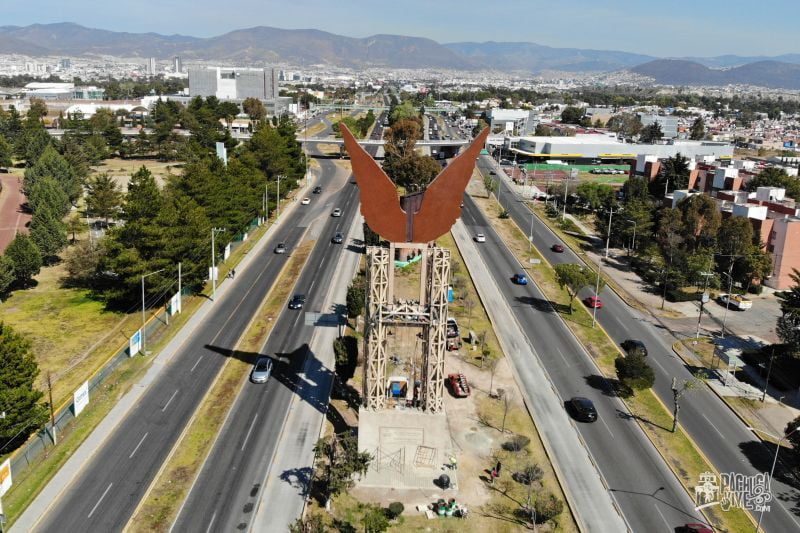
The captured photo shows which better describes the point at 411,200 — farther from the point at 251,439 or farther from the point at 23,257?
the point at 23,257

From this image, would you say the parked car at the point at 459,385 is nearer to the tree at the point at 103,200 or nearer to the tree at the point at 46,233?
the tree at the point at 46,233

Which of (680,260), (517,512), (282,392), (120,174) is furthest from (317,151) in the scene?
(517,512)

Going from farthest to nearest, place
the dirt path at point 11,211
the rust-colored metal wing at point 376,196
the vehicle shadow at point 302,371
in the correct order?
the dirt path at point 11,211 → the vehicle shadow at point 302,371 → the rust-colored metal wing at point 376,196

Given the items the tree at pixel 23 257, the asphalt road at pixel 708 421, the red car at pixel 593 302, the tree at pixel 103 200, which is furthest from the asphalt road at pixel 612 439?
the tree at pixel 103 200

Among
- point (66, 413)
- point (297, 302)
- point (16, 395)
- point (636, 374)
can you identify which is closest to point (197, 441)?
point (66, 413)

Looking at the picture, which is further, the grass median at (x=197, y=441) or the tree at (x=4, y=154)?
the tree at (x=4, y=154)

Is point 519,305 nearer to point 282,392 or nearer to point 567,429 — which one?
point 567,429

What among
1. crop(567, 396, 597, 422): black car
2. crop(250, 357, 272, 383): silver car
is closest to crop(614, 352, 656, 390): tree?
crop(567, 396, 597, 422): black car
